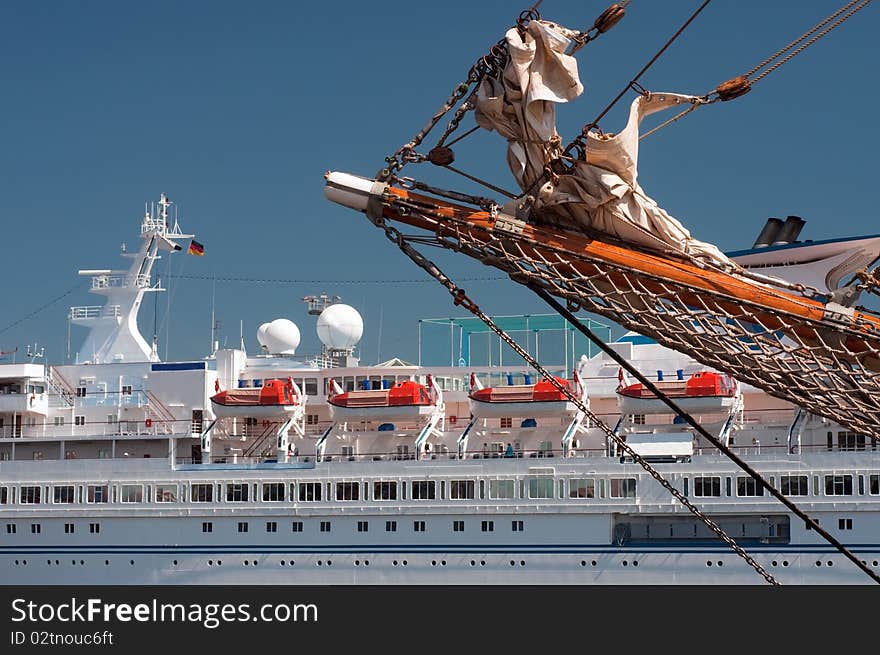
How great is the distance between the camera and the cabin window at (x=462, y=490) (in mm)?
33656

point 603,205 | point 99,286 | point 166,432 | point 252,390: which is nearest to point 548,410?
point 252,390

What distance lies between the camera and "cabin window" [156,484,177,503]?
35.8 meters

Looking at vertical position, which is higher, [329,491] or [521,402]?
[521,402]

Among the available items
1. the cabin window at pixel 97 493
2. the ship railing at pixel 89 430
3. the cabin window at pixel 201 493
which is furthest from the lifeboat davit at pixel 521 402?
the cabin window at pixel 97 493

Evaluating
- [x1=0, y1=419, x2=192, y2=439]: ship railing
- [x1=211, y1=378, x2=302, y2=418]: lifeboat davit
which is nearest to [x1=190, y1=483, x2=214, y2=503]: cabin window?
[x1=211, y1=378, x2=302, y2=418]: lifeboat davit

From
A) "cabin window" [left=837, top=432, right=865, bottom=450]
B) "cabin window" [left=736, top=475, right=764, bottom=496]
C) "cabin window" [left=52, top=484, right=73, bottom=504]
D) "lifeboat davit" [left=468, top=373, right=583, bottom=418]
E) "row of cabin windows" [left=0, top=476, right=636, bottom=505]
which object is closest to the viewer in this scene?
"cabin window" [left=736, top=475, right=764, bottom=496]

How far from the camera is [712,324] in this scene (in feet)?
41.4

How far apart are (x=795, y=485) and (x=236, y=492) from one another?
12.5 m

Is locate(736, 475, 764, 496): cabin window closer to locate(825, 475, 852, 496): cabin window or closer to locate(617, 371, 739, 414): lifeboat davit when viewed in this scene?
locate(825, 475, 852, 496): cabin window

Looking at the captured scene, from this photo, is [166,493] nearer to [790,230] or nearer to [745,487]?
[745,487]

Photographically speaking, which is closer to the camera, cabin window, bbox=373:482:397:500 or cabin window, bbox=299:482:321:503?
cabin window, bbox=373:482:397:500

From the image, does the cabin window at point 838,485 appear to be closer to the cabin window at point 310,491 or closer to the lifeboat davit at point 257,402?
the cabin window at point 310,491

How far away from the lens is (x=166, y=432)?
38.1m

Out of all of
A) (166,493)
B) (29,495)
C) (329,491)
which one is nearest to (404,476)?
(329,491)
